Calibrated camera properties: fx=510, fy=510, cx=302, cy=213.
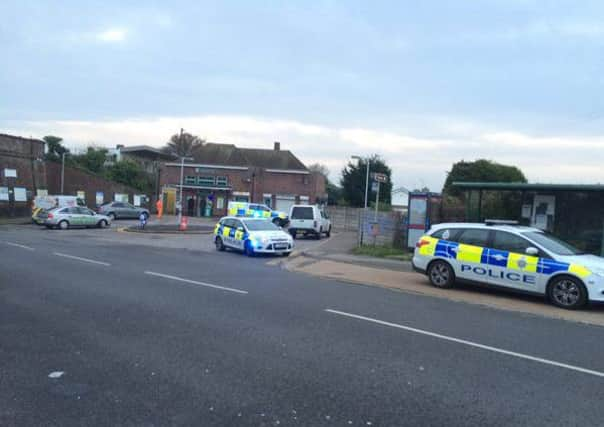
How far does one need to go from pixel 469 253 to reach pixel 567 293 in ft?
7.00

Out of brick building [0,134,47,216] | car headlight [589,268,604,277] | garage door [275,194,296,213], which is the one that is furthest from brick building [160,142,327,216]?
car headlight [589,268,604,277]

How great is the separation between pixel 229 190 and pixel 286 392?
47.6 metres

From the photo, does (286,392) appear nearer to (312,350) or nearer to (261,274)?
(312,350)

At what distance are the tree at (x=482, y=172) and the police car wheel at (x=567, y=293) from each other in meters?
33.8

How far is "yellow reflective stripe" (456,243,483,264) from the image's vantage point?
1102 cm

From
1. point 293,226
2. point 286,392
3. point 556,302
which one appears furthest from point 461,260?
point 293,226

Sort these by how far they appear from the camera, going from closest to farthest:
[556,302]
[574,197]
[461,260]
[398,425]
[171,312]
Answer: [398,425] → [171,312] → [556,302] → [461,260] → [574,197]

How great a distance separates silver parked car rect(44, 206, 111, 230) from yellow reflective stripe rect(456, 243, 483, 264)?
89.2ft

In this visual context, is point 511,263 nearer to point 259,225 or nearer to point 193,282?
point 193,282

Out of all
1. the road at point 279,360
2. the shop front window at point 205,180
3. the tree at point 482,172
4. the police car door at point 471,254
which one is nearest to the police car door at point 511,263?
the police car door at point 471,254

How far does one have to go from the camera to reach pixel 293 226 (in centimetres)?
2755

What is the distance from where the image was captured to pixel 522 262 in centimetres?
1032

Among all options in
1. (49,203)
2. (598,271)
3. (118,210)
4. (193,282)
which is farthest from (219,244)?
(118,210)

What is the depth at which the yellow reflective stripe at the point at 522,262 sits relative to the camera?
10.1m
